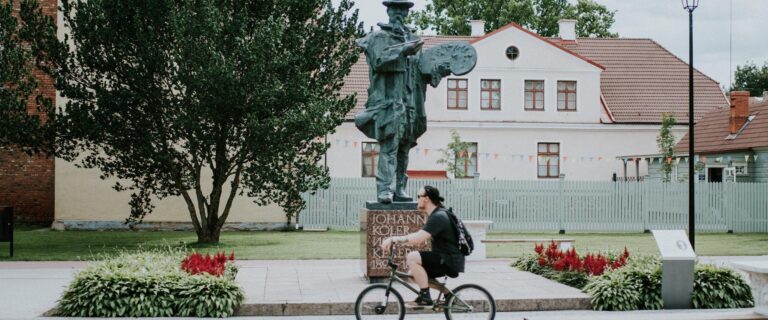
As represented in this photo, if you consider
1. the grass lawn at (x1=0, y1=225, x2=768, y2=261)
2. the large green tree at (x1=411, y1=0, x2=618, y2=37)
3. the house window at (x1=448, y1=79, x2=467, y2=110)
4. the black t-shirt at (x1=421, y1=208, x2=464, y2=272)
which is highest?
the large green tree at (x1=411, y1=0, x2=618, y2=37)

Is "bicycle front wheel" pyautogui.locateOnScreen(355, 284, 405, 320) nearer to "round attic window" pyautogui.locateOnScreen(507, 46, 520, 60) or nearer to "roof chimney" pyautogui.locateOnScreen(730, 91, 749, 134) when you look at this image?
"roof chimney" pyautogui.locateOnScreen(730, 91, 749, 134)

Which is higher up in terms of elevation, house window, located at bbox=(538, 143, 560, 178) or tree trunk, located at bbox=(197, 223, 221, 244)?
house window, located at bbox=(538, 143, 560, 178)

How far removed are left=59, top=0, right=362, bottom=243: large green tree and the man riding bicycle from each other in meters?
11.5

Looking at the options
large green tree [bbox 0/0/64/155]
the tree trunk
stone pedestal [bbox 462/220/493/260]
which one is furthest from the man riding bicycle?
the tree trunk

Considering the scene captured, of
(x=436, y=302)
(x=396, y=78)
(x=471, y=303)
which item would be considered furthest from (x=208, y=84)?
(x=471, y=303)

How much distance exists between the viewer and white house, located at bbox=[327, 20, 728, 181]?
1535 inches

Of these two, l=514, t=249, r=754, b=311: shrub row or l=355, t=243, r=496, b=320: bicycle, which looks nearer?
l=355, t=243, r=496, b=320: bicycle

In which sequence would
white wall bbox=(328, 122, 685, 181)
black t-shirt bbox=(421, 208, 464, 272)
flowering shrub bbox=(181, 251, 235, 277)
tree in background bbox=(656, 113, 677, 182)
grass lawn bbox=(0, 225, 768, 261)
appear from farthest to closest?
white wall bbox=(328, 122, 685, 181) → tree in background bbox=(656, 113, 677, 182) → grass lawn bbox=(0, 225, 768, 261) → flowering shrub bbox=(181, 251, 235, 277) → black t-shirt bbox=(421, 208, 464, 272)

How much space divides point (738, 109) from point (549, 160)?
787cm

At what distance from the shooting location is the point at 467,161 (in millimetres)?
38812

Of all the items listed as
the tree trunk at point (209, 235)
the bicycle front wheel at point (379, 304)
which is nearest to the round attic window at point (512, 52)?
the tree trunk at point (209, 235)

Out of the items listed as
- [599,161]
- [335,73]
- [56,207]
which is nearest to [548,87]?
[599,161]

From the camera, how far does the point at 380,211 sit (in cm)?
1350

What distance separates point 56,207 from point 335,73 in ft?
38.1
